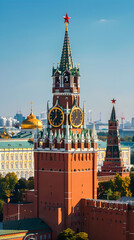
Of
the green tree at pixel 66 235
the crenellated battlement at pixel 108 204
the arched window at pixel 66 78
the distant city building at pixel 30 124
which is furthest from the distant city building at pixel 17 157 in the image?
the green tree at pixel 66 235

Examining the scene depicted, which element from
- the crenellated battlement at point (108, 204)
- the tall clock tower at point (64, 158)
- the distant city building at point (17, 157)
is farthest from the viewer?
the distant city building at point (17, 157)

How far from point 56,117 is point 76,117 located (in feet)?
6.92

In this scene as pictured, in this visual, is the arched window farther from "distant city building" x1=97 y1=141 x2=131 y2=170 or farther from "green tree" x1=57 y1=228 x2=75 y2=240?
"distant city building" x1=97 y1=141 x2=131 y2=170

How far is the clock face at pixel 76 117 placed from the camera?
7678 centimetres

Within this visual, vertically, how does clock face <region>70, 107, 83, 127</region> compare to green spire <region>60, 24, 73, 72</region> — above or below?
below

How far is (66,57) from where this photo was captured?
258 ft

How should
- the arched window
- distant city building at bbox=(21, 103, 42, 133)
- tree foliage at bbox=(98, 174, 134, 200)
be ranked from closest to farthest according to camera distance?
the arched window, tree foliage at bbox=(98, 174, 134, 200), distant city building at bbox=(21, 103, 42, 133)

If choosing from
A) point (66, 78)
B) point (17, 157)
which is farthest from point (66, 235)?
point (17, 157)

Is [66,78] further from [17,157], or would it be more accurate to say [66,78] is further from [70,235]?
[17,157]

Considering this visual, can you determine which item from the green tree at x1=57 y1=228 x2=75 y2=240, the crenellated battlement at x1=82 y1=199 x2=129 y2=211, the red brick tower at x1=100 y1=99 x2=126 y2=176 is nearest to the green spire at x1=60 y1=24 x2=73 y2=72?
the crenellated battlement at x1=82 y1=199 x2=129 y2=211

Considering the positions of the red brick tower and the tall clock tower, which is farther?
the red brick tower

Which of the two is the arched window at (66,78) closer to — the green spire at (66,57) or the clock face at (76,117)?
the green spire at (66,57)

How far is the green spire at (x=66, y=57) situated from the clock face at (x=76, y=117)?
4.60 metres

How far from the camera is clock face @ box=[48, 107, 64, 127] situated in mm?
76688
